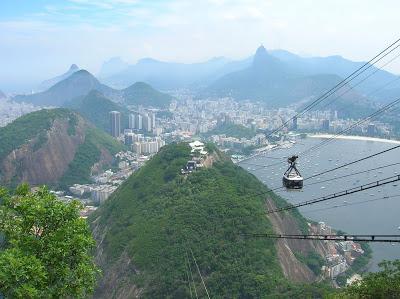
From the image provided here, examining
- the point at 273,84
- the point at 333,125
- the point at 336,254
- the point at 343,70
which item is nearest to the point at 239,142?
the point at 333,125

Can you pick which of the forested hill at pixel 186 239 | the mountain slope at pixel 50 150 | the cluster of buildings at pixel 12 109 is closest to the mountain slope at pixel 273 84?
the cluster of buildings at pixel 12 109

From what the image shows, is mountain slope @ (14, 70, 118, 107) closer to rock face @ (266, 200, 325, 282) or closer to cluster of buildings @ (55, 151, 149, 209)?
cluster of buildings @ (55, 151, 149, 209)

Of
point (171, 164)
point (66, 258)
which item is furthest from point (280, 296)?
point (171, 164)

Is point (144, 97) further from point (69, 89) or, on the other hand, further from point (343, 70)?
point (343, 70)

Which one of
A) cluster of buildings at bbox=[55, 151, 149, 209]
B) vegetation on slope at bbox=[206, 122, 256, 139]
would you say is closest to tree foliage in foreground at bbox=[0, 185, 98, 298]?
cluster of buildings at bbox=[55, 151, 149, 209]

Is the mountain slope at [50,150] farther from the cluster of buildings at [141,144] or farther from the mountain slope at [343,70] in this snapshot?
the mountain slope at [343,70]

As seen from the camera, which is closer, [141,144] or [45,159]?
[45,159]
